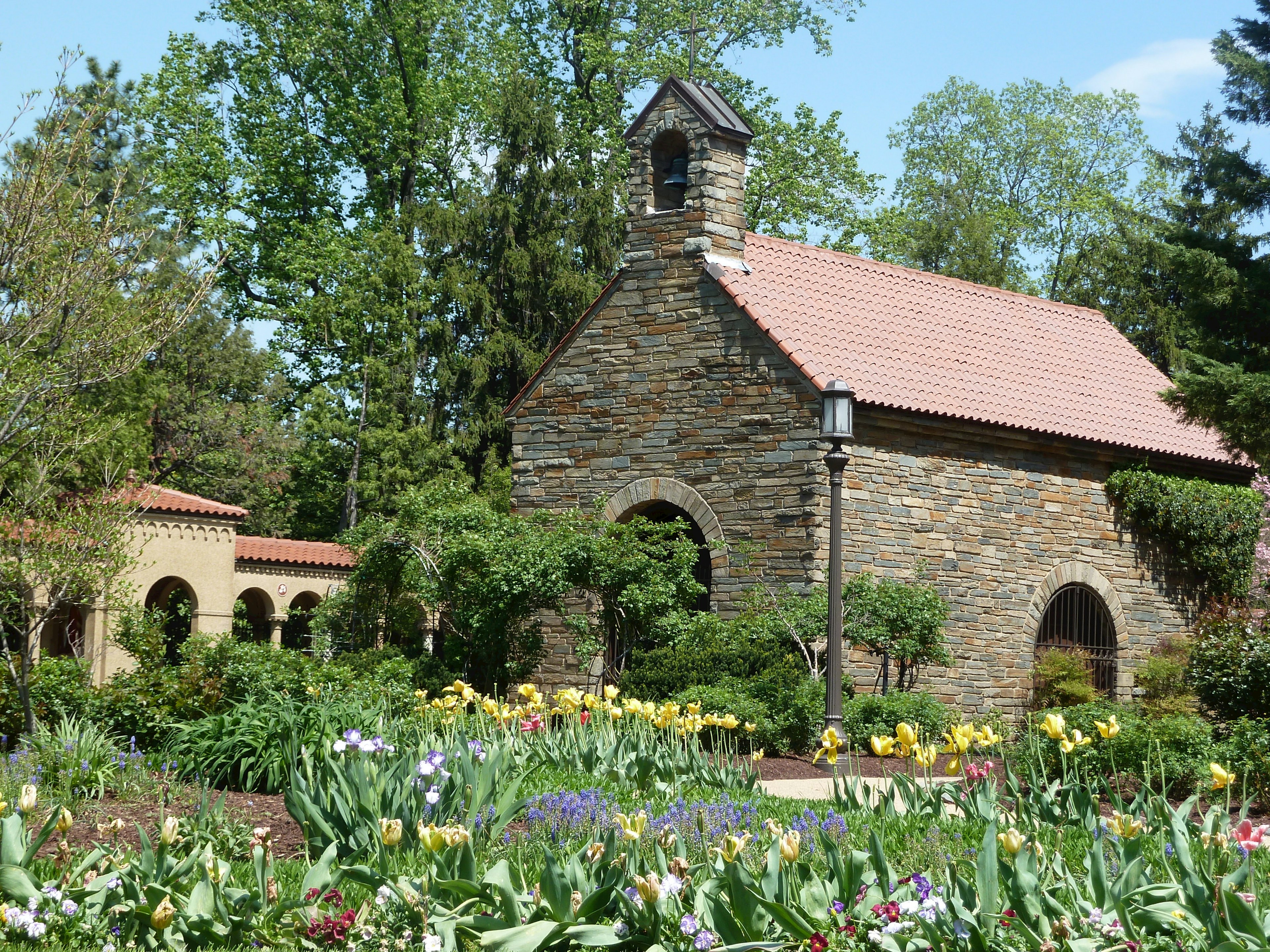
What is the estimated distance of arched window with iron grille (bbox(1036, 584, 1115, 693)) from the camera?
53.8 feet

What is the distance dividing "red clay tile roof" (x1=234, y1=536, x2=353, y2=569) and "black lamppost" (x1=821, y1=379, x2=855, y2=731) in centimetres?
1766

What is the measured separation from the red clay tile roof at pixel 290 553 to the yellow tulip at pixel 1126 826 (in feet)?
76.2

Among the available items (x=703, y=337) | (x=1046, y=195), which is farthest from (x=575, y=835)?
(x=1046, y=195)

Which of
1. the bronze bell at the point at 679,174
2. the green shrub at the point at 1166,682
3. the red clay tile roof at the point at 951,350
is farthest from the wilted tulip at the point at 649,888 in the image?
the bronze bell at the point at 679,174

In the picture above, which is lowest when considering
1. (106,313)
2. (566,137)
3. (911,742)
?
(911,742)

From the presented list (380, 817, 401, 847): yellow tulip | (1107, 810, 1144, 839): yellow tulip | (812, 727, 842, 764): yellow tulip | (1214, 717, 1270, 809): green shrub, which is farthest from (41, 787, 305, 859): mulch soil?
(1214, 717, 1270, 809): green shrub

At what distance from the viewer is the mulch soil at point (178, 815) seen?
6.80 m

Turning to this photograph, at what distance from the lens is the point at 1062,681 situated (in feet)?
51.2

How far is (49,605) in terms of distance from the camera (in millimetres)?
10500

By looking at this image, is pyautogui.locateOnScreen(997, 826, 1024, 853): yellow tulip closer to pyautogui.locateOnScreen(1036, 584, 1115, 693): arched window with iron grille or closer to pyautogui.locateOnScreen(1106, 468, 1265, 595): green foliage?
pyautogui.locateOnScreen(1036, 584, 1115, 693): arched window with iron grille

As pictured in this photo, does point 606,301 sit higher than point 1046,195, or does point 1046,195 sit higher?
point 1046,195

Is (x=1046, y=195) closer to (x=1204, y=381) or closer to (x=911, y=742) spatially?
(x=1204, y=381)

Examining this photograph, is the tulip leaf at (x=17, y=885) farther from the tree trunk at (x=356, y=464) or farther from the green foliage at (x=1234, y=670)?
the tree trunk at (x=356, y=464)

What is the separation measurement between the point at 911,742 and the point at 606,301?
37.4ft
